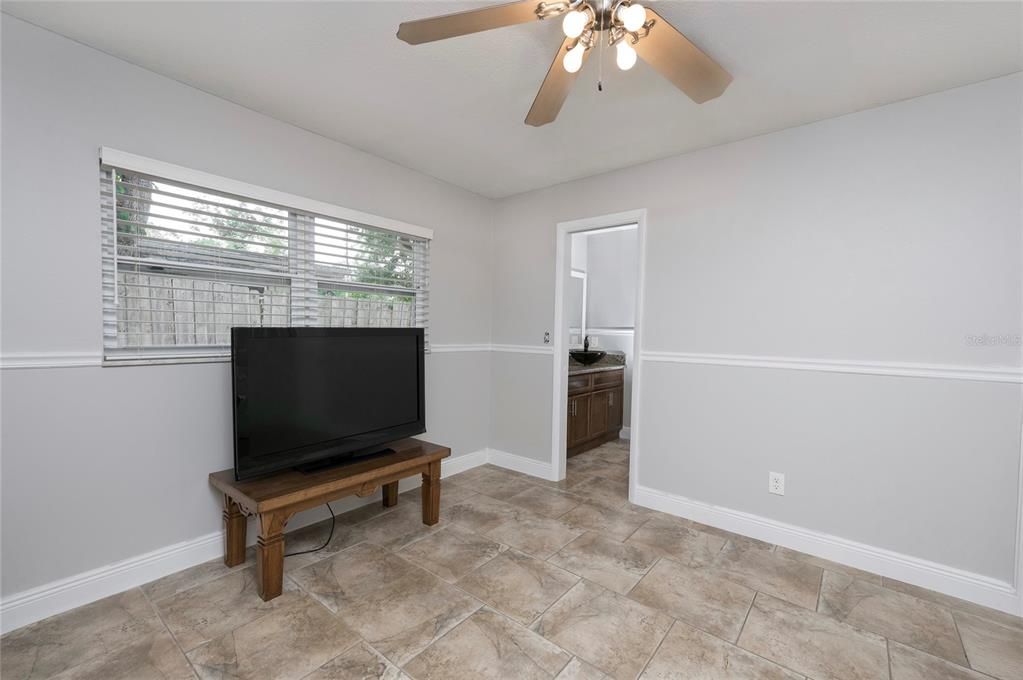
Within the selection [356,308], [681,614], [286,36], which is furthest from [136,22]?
[681,614]

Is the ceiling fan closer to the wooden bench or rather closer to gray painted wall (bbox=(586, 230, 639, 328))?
the wooden bench

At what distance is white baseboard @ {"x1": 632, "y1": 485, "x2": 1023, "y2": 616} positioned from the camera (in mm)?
2014

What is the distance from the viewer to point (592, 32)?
58.1 inches

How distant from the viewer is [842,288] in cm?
237

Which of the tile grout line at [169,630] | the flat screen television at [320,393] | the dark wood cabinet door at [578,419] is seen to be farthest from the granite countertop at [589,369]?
the tile grout line at [169,630]

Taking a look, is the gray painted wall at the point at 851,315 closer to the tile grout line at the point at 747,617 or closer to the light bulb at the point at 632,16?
the tile grout line at the point at 747,617

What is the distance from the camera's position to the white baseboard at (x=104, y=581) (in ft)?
5.81

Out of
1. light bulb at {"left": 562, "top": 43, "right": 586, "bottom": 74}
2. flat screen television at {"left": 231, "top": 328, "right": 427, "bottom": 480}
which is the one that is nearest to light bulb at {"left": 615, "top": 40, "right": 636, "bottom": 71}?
light bulb at {"left": 562, "top": 43, "right": 586, "bottom": 74}

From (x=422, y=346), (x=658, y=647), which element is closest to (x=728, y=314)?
(x=658, y=647)

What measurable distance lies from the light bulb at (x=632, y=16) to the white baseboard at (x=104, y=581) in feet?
9.80

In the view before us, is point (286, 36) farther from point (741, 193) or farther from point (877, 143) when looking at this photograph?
point (877, 143)

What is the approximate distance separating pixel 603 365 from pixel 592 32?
358cm

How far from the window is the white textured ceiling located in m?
0.54

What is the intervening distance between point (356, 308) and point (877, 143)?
321 cm
